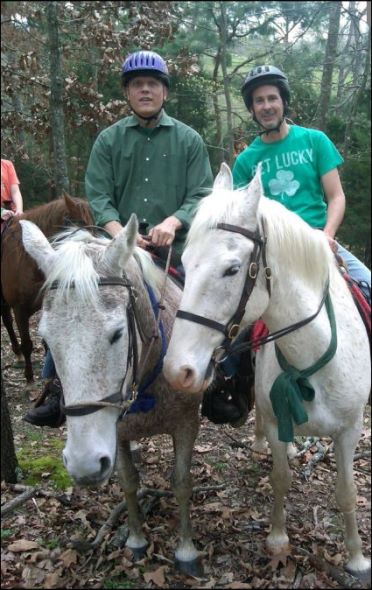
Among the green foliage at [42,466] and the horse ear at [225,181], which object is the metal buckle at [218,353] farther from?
the green foliage at [42,466]

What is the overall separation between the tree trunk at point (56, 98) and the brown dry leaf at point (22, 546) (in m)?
3.64

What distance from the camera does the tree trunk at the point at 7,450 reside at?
3.75 meters

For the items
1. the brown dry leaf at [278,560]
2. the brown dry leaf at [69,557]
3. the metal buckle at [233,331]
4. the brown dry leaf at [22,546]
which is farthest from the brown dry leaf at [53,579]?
the metal buckle at [233,331]

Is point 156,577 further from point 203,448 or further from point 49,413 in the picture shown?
point 203,448

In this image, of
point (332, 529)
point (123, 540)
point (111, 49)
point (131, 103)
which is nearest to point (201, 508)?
point (123, 540)

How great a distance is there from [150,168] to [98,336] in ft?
6.42

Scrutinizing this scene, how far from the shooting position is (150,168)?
3867mm

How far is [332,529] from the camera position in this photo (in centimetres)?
323

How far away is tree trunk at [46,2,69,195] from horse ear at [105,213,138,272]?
1.78 m

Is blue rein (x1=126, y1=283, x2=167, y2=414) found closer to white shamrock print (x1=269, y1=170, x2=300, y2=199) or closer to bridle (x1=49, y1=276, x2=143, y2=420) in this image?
bridle (x1=49, y1=276, x2=143, y2=420)

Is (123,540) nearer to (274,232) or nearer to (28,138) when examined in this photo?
(274,232)

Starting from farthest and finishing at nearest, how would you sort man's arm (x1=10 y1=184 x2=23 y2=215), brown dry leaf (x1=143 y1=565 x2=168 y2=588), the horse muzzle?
1. man's arm (x1=10 y1=184 x2=23 y2=215)
2. brown dry leaf (x1=143 y1=565 x2=168 y2=588)
3. the horse muzzle

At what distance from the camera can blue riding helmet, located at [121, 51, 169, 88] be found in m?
3.61

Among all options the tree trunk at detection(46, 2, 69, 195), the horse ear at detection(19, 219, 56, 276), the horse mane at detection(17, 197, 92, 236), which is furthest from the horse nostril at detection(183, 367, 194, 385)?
the horse mane at detection(17, 197, 92, 236)
